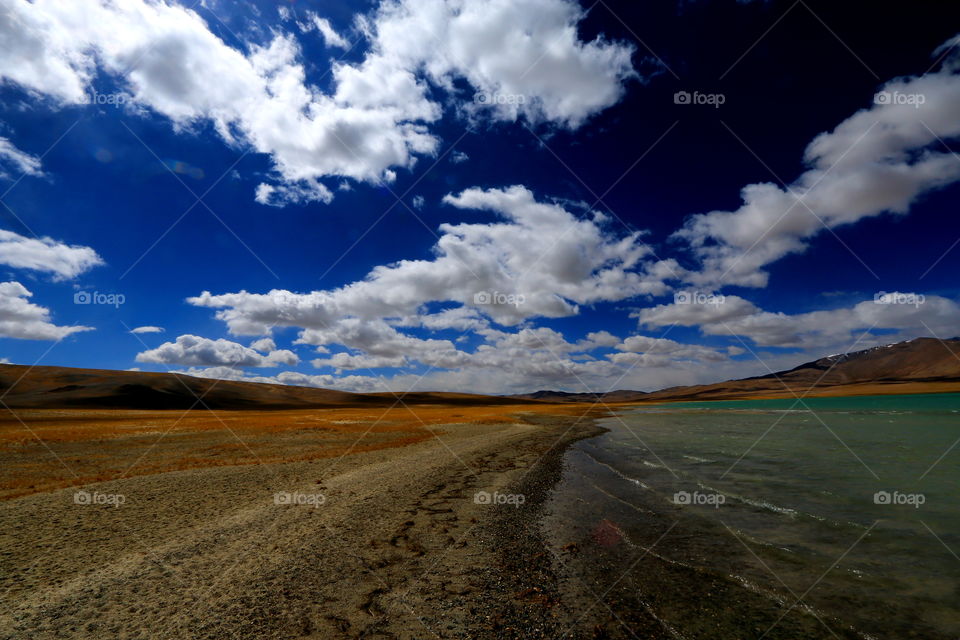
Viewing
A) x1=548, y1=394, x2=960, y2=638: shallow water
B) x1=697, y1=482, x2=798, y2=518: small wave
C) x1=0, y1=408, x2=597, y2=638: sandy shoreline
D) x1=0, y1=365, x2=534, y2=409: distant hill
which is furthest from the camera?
x1=0, y1=365, x2=534, y2=409: distant hill

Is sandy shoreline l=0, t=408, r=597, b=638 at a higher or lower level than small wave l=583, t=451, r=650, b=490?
higher

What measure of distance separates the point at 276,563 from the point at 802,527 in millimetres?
14944

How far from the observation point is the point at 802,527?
12250 mm

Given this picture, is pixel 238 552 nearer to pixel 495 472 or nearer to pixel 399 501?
pixel 399 501

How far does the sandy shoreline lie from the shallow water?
106 inches

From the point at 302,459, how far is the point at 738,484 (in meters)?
24.0

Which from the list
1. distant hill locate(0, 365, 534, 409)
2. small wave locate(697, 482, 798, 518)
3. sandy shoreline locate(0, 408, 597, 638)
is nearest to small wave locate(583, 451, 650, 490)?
small wave locate(697, 482, 798, 518)

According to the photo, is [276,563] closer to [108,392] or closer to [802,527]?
[802,527]

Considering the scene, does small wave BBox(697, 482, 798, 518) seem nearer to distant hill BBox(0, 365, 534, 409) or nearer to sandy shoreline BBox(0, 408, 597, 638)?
sandy shoreline BBox(0, 408, 597, 638)

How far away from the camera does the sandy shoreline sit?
7.05m

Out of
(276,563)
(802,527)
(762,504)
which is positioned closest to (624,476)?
(762,504)

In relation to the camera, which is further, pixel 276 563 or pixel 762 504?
pixel 762 504

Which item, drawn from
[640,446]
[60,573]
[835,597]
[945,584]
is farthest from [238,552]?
[640,446]

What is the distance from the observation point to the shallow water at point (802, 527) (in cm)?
767
